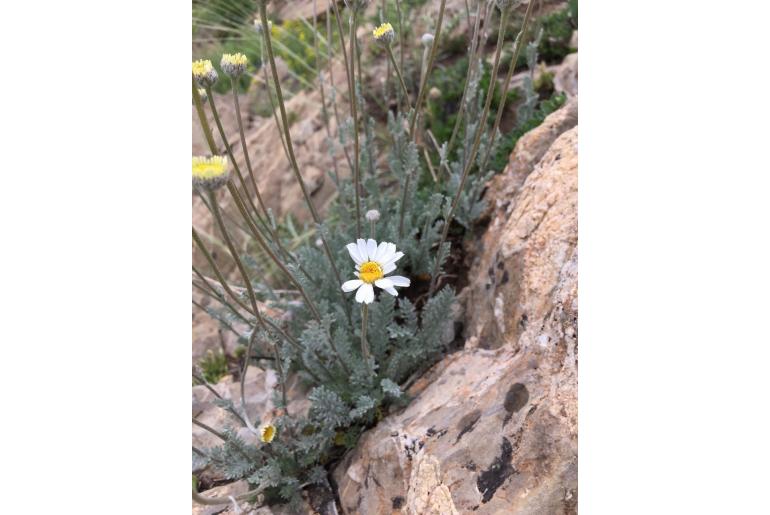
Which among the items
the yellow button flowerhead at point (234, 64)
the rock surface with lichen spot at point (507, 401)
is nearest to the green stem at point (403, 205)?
the rock surface with lichen spot at point (507, 401)

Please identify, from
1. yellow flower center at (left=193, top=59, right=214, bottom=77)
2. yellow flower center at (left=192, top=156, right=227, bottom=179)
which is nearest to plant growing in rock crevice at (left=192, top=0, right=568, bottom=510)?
yellow flower center at (left=193, top=59, right=214, bottom=77)

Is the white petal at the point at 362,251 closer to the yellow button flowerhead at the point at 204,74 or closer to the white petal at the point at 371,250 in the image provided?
the white petal at the point at 371,250

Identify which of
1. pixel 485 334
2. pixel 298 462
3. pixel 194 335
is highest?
pixel 485 334

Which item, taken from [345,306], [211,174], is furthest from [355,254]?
[345,306]

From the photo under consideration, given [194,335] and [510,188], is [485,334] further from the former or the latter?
[194,335]

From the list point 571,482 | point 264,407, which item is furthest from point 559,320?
point 264,407

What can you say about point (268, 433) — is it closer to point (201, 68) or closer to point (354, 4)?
point (201, 68)

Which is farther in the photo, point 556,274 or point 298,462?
point 298,462

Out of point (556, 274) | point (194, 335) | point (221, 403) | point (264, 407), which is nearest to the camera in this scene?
point (556, 274)
